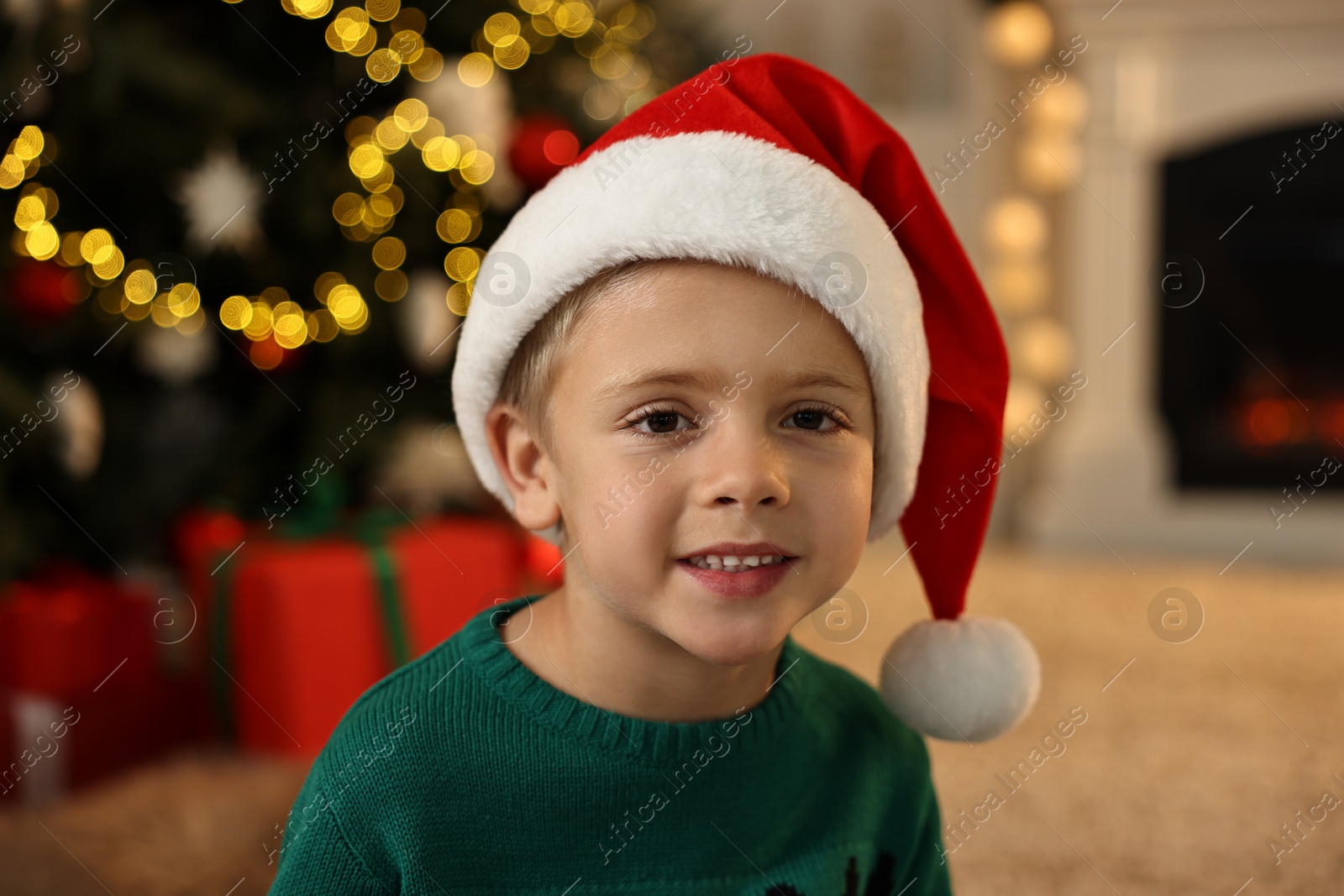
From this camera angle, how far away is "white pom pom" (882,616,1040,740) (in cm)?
77

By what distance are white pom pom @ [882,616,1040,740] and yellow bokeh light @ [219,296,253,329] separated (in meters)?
1.20

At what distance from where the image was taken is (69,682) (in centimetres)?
140

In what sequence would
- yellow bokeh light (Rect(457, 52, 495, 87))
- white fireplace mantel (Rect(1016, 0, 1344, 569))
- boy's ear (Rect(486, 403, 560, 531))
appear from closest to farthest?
boy's ear (Rect(486, 403, 560, 531)) < yellow bokeh light (Rect(457, 52, 495, 87)) < white fireplace mantel (Rect(1016, 0, 1344, 569))

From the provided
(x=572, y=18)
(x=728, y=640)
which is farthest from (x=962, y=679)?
(x=572, y=18)

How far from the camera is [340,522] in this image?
61.9 inches

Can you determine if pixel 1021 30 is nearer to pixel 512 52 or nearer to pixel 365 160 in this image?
pixel 512 52

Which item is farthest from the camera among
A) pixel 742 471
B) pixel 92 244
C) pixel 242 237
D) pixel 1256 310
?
pixel 1256 310

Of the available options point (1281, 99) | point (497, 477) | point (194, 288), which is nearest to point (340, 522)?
point (194, 288)

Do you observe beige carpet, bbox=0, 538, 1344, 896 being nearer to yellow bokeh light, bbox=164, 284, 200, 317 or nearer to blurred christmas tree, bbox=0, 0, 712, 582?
blurred christmas tree, bbox=0, 0, 712, 582

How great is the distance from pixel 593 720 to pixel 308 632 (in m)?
0.80

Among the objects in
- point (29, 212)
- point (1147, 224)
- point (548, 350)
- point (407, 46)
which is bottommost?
point (1147, 224)

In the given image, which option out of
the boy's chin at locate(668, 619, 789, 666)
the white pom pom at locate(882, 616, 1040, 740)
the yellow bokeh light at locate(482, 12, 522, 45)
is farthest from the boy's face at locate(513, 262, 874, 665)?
the yellow bokeh light at locate(482, 12, 522, 45)

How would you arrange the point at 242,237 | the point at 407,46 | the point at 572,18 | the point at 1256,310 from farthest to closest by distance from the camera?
the point at 1256,310
the point at 572,18
the point at 407,46
the point at 242,237

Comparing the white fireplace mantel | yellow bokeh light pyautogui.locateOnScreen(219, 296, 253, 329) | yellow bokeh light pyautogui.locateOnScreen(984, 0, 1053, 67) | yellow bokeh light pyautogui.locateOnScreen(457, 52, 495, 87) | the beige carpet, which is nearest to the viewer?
the beige carpet
